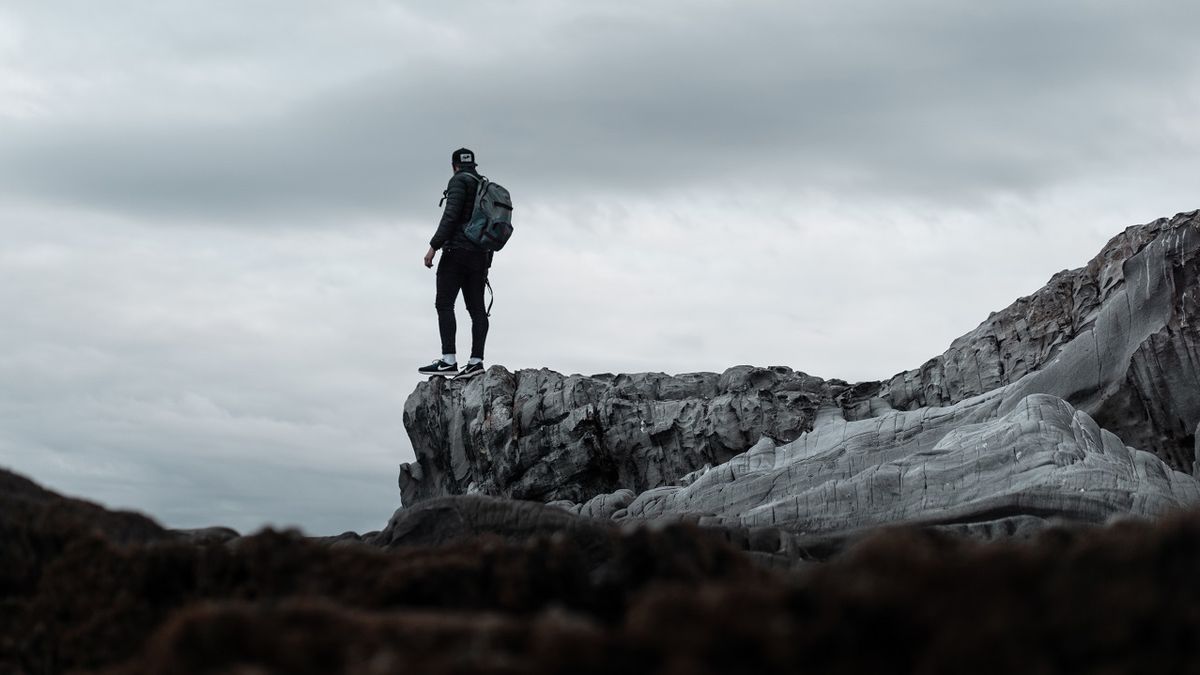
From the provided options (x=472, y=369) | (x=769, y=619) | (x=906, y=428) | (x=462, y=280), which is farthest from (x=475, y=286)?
Result: (x=769, y=619)

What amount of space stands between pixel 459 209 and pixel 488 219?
2.67 feet

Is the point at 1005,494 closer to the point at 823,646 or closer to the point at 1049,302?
the point at 1049,302

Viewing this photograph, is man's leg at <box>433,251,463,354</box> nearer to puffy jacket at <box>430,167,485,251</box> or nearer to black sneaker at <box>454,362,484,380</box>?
puffy jacket at <box>430,167,485,251</box>

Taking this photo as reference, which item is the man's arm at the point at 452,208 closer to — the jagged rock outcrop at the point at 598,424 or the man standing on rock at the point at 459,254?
the man standing on rock at the point at 459,254

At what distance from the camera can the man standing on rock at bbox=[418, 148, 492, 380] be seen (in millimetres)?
34188

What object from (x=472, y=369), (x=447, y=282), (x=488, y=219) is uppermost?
(x=488, y=219)

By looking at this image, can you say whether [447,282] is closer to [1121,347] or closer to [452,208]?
[452,208]

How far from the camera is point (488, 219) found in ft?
112

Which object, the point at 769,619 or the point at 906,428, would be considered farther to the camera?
the point at 906,428

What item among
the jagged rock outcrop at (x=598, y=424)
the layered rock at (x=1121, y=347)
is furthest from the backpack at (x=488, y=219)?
the layered rock at (x=1121, y=347)

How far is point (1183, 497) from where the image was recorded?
73.7 ft

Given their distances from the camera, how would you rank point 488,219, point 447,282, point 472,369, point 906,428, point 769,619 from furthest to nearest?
point 472,369
point 447,282
point 488,219
point 906,428
point 769,619

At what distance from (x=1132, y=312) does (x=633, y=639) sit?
26.9m

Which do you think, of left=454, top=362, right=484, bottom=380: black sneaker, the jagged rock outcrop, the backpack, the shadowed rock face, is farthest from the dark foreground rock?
left=454, top=362, right=484, bottom=380: black sneaker
